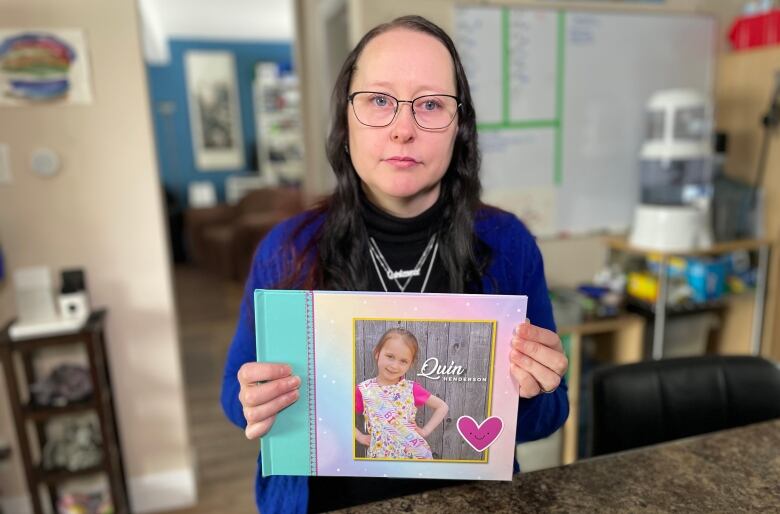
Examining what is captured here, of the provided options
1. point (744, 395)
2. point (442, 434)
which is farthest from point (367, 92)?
point (744, 395)

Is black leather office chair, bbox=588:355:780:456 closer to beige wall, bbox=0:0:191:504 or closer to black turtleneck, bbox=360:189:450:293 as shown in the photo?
black turtleneck, bbox=360:189:450:293

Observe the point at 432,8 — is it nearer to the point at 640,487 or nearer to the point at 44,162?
the point at 44,162

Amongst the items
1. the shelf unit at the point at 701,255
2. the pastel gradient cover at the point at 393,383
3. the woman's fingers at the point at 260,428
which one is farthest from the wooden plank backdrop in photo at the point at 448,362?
the shelf unit at the point at 701,255

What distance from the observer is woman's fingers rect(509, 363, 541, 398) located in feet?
2.42

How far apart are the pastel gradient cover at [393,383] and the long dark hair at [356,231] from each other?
8.0 inches

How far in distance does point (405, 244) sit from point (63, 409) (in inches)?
62.2

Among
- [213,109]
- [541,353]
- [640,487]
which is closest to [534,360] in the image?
[541,353]

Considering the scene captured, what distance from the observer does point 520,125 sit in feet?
7.89

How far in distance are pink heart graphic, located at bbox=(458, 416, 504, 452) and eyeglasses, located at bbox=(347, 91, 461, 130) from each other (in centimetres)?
44

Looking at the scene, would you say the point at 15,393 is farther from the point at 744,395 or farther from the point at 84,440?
the point at 744,395

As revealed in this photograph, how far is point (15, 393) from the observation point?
5.84 feet

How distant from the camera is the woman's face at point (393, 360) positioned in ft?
2.40

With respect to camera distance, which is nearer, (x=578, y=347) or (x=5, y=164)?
(x=5, y=164)

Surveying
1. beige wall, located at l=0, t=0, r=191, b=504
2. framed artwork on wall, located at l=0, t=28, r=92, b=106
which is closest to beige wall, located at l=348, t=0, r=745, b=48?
beige wall, located at l=0, t=0, r=191, b=504
